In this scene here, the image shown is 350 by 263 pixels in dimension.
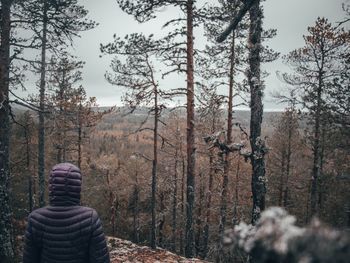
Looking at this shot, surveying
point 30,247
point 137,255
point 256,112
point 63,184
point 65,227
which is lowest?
point 137,255

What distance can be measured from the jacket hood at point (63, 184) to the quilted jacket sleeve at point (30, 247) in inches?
12.1

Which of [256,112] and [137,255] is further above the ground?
[256,112]

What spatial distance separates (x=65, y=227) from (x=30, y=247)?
403 mm

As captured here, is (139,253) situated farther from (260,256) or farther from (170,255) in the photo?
(260,256)

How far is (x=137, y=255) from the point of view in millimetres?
12000

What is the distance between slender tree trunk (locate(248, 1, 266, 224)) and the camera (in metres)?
6.60

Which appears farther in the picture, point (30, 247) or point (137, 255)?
point (137, 255)

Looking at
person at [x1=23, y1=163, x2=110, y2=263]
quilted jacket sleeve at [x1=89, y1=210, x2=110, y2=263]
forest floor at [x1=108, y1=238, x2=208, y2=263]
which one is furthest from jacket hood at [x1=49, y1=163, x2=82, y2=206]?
forest floor at [x1=108, y1=238, x2=208, y2=263]

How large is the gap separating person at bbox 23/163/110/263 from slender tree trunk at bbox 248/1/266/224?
15.1 ft

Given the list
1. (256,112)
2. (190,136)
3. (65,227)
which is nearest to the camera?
(65,227)

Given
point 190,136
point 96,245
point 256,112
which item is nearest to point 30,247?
point 96,245

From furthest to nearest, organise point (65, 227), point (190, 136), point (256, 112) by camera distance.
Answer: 1. point (190, 136)
2. point (256, 112)
3. point (65, 227)

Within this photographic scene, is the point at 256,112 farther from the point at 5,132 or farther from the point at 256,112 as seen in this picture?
the point at 5,132

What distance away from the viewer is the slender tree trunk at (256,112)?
660 cm
